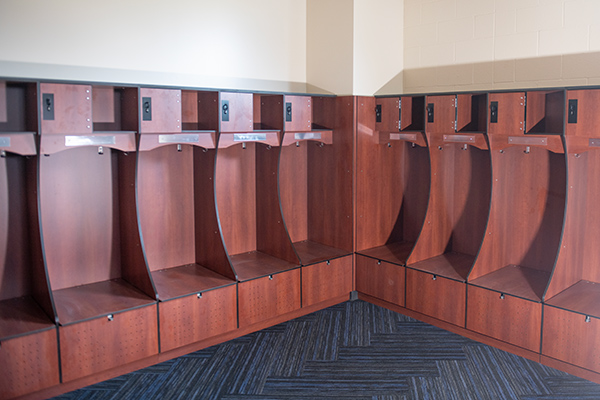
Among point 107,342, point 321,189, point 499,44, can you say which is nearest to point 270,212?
point 321,189

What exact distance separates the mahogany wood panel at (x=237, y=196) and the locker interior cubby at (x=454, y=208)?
4.93ft

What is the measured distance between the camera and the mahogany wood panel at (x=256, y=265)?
418 cm

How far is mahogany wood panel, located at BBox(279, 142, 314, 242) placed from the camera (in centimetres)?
498

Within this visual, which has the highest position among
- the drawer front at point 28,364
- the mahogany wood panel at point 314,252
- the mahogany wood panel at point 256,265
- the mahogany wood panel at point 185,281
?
the mahogany wood panel at point 314,252

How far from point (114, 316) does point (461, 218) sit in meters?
3.04

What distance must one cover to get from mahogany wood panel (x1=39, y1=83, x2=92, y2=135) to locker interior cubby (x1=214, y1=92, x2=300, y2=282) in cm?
132

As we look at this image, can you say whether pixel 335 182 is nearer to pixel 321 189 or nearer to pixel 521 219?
pixel 321 189

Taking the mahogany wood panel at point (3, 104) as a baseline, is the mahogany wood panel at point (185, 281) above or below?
below

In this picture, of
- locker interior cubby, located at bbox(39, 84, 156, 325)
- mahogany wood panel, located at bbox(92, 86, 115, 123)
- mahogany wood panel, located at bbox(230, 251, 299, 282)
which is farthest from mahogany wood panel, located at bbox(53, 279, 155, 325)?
mahogany wood panel, located at bbox(92, 86, 115, 123)

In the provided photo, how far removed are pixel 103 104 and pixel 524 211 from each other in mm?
3360

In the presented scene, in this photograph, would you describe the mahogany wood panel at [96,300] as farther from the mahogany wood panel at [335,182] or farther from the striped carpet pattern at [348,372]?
the mahogany wood panel at [335,182]

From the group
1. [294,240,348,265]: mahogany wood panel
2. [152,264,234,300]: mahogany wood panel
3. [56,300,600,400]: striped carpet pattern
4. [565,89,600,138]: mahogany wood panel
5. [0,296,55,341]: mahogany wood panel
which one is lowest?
[56,300,600,400]: striped carpet pattern

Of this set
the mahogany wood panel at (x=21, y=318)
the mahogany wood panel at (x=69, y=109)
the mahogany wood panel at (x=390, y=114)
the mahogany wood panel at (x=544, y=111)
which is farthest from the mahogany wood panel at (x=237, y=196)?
the mahogany wood panel at (x=544, y=111)

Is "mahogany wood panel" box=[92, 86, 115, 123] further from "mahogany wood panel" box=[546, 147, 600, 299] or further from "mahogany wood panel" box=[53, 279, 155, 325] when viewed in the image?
"mahogany wood panel" box=[546, 147, 600, 299]
